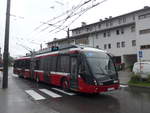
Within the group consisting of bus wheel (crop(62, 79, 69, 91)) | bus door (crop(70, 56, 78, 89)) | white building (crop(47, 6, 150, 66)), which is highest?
white building (crop(47, 6, 150, 66))

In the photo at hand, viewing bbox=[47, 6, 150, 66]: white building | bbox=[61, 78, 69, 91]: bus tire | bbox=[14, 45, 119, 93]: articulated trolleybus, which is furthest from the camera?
bbox=[47, 6, 150, 66]: white building

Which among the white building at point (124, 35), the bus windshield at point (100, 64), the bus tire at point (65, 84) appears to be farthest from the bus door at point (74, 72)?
the white building at point (124, 35)

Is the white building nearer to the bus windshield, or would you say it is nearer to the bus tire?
the bus tire

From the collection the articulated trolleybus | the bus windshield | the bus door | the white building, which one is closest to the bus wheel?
the articulated trolleybus

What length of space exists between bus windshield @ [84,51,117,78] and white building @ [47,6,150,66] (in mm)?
21809

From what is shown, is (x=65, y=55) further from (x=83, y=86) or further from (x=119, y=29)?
(x=119, y=29)

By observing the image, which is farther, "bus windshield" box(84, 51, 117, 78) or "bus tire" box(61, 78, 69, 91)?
"bus tire" box(61, 78, 69, 91)

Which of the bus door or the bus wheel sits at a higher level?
the bus door

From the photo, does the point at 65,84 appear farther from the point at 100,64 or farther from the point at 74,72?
the point at 100,64

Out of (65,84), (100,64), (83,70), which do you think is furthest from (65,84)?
(100,64)

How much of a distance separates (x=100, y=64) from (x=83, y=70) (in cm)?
106

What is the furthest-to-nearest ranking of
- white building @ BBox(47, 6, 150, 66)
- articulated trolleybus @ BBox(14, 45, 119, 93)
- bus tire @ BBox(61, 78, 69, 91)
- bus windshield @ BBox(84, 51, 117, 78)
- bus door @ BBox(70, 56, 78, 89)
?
white building @ BBox(47, 6, 150, 66)
bus tire @ BBox(61, 78, 69, 91)
bus door @ BBox(70, 56, 78, 89)
bus windshield @ BBox(84, 51, 117, 78)
articulated trolleybus @ BBox(14, 45, 119, 93)

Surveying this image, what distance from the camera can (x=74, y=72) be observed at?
9875mm

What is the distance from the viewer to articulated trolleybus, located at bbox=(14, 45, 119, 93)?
344 inches
